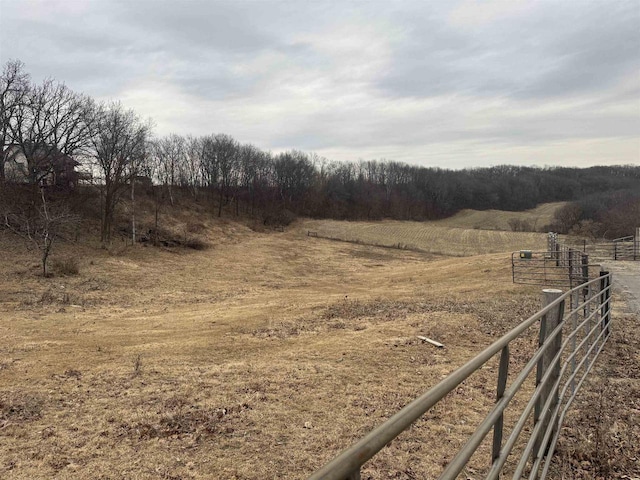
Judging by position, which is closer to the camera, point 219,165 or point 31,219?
point 31,219

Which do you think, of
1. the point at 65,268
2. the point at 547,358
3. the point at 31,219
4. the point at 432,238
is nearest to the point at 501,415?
the point at 547,358

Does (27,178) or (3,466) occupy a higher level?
(27,178)

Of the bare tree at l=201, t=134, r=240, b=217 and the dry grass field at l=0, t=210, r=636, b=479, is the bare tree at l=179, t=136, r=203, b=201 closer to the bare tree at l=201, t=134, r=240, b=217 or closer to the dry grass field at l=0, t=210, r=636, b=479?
the bare tree at l=201, t=134, r=240, b=217

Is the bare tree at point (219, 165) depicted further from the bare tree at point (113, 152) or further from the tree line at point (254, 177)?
the bare tree at point (113, 152)

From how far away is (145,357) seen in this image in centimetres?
832

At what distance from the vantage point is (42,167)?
126 feet

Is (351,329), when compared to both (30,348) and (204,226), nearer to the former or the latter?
(30,348)

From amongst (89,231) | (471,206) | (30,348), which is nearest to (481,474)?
(30,348)

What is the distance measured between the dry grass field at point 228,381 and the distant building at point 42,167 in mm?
25284

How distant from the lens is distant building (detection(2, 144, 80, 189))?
37594mm

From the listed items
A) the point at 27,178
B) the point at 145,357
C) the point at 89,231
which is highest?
the point at 27,178

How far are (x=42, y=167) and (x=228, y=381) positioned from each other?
4073cm

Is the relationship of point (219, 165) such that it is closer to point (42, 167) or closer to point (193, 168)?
point (193, 168)

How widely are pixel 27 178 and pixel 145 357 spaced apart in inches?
1509
